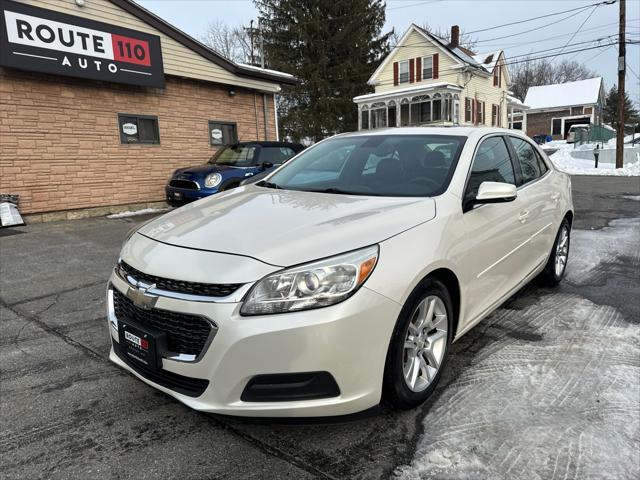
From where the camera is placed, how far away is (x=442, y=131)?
→ 3.60 meters

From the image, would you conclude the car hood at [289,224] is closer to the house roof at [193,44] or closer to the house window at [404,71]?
the house roof at [193,44]

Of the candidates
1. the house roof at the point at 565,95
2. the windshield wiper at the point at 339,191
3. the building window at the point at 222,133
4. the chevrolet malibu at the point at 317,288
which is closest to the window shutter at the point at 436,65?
the building window at the point at 222,133

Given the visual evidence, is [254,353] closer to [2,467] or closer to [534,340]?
[2,467]

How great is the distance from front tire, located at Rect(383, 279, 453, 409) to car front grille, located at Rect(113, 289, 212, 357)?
90 cm

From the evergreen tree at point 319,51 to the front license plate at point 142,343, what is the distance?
27169 mm

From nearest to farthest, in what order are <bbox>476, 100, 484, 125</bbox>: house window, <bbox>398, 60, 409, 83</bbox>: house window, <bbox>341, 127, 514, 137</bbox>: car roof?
<bbox>341, 127, 514, 137</bbox>: car roof, <bbox>398, 60, 409, 83</bbox>: house window, <bbox>476, 100, 484, 125</bbox>: house window

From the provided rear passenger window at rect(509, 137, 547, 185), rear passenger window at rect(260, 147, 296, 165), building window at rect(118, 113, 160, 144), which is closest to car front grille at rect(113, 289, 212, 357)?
rear passenger window at rect(509, 137, 547, 185)

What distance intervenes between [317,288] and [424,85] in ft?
95.3

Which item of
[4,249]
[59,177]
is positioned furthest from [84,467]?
[59,177]

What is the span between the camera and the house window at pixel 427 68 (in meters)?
30.4

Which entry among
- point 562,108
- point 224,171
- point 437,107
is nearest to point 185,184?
point 224,171

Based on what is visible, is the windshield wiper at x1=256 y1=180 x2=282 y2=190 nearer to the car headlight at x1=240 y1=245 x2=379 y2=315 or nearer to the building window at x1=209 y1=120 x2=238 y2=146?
the car headlight at x1=240 y1=245 x2=379 y2=315

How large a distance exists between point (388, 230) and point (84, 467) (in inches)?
73.4

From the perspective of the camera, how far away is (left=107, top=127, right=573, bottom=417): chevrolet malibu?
205 cm
